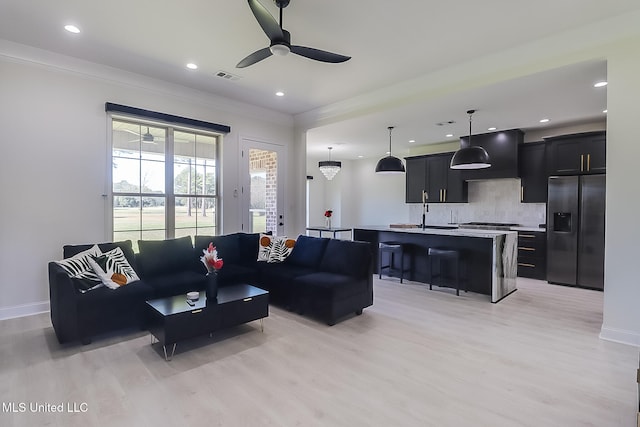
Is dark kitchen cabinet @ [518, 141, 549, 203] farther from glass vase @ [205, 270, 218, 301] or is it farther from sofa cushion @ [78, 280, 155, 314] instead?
sofa cushion @ [78, 280, 155, 314]

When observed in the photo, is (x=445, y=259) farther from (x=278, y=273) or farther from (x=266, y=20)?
(x=266, y=20)

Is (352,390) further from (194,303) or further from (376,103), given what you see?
(376,103)

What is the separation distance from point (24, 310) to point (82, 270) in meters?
1.32

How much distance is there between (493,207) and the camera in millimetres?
6887

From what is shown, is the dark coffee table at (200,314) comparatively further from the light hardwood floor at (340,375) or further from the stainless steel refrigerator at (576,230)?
the stainless steel refrigerator at (576,230)

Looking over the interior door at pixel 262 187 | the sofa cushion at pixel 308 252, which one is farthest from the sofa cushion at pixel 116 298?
the interior door at pixel 262 187

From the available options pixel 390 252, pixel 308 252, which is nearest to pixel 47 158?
pixel 308 252

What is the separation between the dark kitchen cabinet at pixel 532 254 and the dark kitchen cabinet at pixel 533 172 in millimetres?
709

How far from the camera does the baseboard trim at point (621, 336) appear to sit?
3.03 metres

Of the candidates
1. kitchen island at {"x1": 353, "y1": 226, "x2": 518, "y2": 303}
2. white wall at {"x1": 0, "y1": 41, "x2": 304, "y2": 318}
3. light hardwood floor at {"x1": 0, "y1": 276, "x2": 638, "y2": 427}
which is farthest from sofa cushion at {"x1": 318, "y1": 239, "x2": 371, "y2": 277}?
white wall at {"x1": 0, "y1": 41, "x2": 304, "y2": 318}

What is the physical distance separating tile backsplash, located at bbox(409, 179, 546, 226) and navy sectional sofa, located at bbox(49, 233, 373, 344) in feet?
14.2

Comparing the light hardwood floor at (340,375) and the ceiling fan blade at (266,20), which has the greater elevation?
the ceiling fan blade at (266,20)

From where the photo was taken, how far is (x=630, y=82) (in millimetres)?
3023

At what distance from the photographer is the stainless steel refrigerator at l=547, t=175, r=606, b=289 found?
16.5ft
